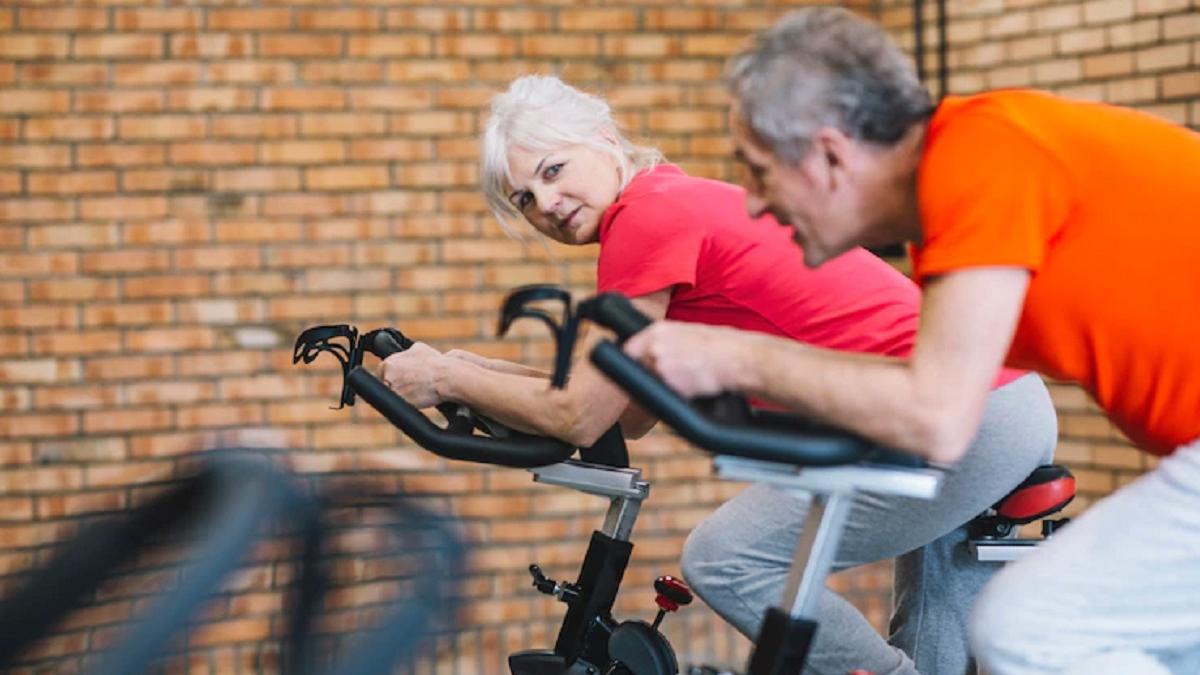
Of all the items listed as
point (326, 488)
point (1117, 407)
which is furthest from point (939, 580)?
point (326, 488)

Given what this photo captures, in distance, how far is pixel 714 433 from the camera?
71.1 inches

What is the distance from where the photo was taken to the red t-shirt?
2.56 metres

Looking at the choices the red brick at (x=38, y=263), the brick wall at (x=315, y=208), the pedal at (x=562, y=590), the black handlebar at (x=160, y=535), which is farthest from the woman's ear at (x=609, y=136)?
the red brick at (x=38, y=263)

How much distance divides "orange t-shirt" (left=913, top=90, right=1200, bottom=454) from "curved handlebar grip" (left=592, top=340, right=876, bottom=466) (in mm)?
240

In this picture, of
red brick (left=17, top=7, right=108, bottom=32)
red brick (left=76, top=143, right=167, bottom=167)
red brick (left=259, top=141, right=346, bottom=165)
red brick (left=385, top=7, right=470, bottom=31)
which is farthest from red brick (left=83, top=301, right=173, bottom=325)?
red brick (left=385, top=7, right=470, bottom=31)

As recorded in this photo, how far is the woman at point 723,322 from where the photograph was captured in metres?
2.55

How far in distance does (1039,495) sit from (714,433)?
1.07m

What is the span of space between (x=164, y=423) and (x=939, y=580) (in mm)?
2818

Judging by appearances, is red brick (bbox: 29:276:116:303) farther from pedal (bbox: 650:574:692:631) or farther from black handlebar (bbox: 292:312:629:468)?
pedal (bbox: 650:574:692:631)

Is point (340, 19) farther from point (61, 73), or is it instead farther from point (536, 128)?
point (536, 128)

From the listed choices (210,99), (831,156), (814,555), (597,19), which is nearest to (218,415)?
(210,99)

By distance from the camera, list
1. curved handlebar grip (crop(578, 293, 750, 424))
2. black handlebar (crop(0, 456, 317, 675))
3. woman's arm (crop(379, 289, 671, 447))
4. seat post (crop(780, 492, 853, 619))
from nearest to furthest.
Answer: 1. black handlebar (crop(0, 456, 317, 675))
2. curved handlebar grip (crop(578, 293, 750, 424))
3. seat post (crop(780, 492, 853, 619))
4. woman's arm (crop(379, 289, 671, 447))

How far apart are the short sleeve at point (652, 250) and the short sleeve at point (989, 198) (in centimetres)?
69

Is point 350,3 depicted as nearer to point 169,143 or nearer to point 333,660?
point 169,143
